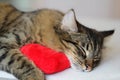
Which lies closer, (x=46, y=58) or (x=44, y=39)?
(x=46, y=58)

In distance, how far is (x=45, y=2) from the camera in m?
1.41

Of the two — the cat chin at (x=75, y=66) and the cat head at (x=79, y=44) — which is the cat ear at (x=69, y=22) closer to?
the cat head at (x=79, y=44)

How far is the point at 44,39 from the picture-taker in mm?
1135

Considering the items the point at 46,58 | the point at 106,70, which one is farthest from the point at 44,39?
the point at 106,70

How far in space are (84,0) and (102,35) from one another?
12.7 inches

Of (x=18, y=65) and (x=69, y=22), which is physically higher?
(x=69, y=22)

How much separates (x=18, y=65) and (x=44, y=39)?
20cm

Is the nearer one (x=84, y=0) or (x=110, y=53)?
(x=110, y=53)

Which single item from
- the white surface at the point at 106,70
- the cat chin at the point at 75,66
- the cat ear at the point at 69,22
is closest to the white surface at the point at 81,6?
the white surface at the point at 106,70

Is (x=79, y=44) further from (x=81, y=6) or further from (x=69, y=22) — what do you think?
(x=81, y=6)

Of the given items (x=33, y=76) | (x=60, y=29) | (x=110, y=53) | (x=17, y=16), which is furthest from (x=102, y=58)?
(x=17, y=16)

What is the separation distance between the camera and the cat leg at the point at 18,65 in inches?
37.6

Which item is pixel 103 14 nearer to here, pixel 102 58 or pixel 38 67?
pixel 102 58

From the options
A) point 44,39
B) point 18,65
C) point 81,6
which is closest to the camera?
point 18,65
